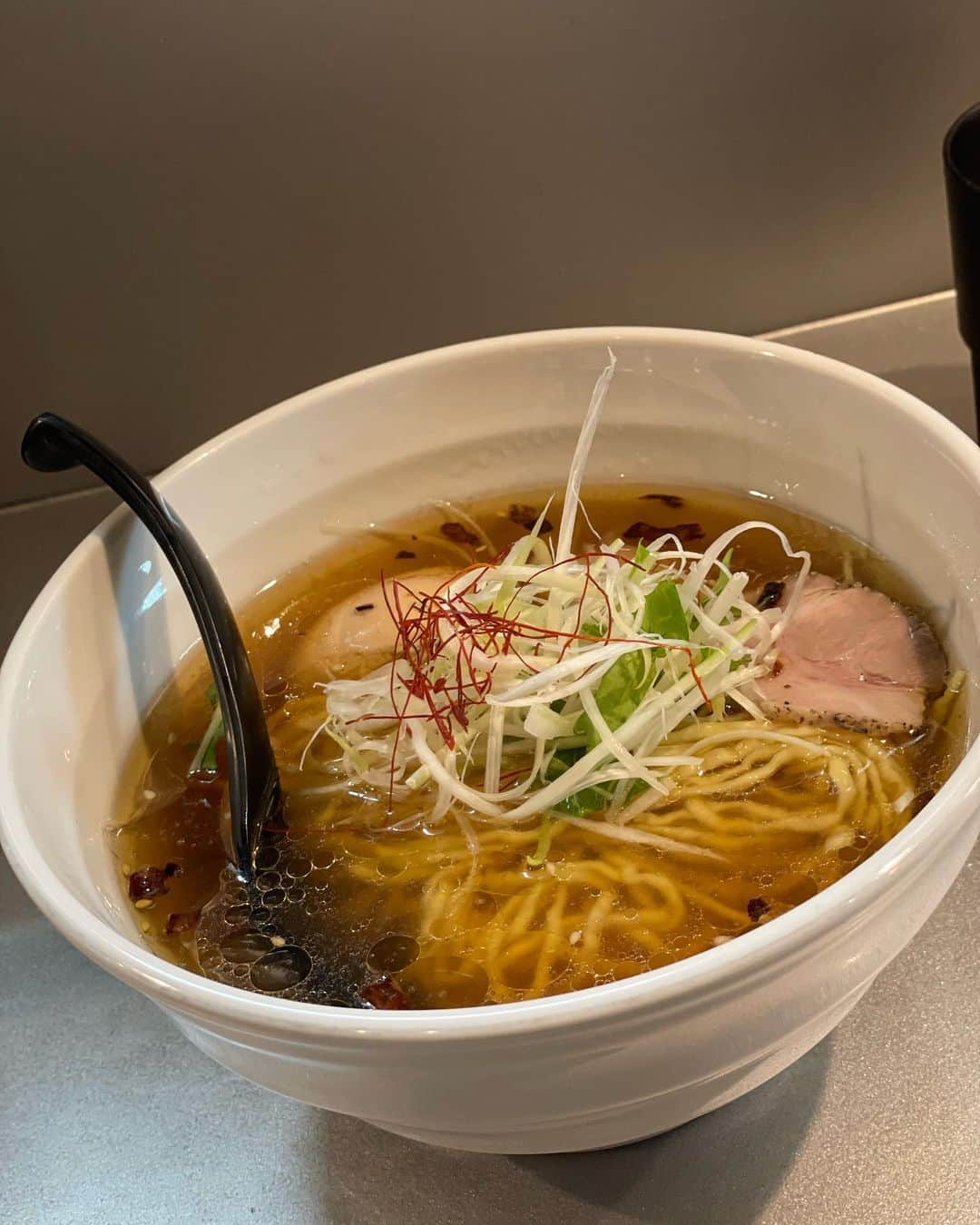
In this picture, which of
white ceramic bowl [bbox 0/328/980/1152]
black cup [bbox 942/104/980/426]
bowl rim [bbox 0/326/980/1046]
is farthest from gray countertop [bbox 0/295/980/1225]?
black cup [bbox 942/104/980/426]

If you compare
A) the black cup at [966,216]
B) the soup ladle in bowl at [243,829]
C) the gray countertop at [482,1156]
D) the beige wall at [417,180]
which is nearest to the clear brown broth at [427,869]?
the soup ladle in bowl at [243,829]

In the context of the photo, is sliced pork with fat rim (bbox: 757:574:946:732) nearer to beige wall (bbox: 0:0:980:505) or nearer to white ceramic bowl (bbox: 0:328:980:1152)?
white ceramic bowl (bbox: 0:328:980:1152)

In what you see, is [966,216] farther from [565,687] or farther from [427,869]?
[427,869]

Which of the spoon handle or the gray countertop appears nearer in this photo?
the gray countertop

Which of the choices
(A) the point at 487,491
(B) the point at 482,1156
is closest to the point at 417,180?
(A) the point at 487,491

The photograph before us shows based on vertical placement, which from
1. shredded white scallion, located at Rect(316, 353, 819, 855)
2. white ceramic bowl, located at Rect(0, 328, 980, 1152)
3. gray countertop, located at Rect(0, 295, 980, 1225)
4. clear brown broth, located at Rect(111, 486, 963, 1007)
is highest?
white ceramic bowl, located at Rect(0, 328, 980, 1152)

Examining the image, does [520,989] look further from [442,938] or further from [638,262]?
[638,262]
